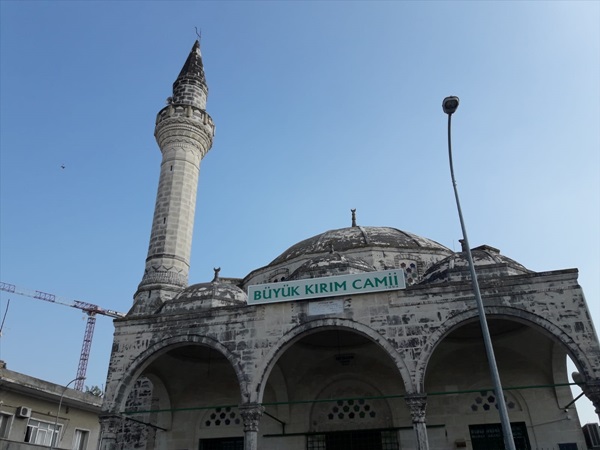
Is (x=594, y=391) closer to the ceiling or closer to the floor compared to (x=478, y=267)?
closer to the floor

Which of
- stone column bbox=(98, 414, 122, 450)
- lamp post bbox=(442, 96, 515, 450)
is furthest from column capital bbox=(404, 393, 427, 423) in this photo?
stone column bbox=(98, 414, 122, 450)

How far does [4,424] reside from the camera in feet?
47.9

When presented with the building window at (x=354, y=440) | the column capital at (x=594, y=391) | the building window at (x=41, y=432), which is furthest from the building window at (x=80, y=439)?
the column capital at (x=594, y=391)

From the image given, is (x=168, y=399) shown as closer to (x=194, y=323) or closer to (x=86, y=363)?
(x=194, y=323)

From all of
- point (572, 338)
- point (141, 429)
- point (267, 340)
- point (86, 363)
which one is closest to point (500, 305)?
point (572, 338)

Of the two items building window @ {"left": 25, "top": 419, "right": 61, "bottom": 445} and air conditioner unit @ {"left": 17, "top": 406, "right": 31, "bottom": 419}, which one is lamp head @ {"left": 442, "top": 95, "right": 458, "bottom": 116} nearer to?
air conditioner unit @ {"left": 17, "top": 406, "right": 31, "bottom": 419}

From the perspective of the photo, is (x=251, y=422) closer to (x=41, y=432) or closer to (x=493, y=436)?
(x=493, y=436)

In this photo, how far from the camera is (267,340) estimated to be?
12.1 metres

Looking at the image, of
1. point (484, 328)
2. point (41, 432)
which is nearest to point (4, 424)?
point (41, 432)

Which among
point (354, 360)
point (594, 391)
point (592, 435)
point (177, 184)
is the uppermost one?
point (177, 184)

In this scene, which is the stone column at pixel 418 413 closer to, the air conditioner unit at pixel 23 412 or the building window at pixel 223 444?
the building window at pixel 223 444

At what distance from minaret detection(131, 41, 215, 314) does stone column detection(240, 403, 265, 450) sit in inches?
249

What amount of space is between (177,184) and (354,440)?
11187mm

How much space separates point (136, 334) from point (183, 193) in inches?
291
